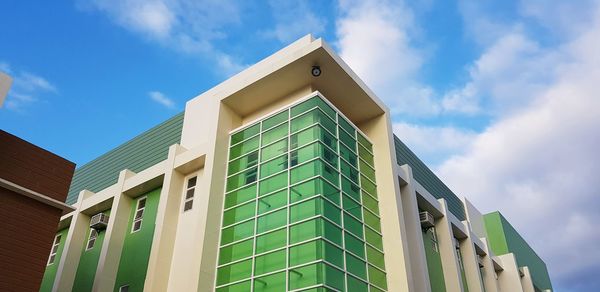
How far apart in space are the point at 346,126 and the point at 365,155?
5.55 feet

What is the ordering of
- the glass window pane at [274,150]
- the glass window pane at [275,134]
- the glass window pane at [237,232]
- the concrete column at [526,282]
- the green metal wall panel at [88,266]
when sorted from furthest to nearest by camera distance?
1. the concrete column at [526,282]
2. the green metal wall panel at [88,266]
3. the glass window pane at [275,134]
4. the glass window pane at [274,150]
5. the glass window pane at [237,232]

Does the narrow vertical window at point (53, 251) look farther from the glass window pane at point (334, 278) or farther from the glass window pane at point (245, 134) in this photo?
the glass window pane at point (334, 278)

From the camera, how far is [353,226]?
19625 mm

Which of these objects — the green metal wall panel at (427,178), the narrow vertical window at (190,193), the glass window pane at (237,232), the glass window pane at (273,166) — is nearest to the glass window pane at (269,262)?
the glass window pane at (237,232)

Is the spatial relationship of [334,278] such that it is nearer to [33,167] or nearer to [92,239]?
[33,167]

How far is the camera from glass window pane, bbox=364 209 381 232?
68.4 feet

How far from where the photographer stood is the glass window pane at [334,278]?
16.8 m

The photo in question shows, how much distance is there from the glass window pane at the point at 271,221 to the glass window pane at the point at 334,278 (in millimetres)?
2489

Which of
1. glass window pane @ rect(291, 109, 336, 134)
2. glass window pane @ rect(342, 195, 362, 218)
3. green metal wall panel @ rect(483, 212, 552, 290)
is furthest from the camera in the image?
green metal wall panel @ rect(483, 212, 552, 290)

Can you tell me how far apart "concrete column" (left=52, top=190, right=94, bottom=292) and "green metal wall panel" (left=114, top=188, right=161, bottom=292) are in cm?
327

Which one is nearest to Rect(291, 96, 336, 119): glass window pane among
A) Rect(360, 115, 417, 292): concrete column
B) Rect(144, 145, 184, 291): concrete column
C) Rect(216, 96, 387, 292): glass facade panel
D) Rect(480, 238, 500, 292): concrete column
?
Rect(216, 96, 387, 292): glass facade panel

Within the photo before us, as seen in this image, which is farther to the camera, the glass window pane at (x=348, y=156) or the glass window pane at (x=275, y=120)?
the glass window pane at (x=275, y=120)

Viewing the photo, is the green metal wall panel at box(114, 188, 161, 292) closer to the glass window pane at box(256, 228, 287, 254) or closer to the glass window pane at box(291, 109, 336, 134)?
the glass window pane at box(256, 228, 287, 254)

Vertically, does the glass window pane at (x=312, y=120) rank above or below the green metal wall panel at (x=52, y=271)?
above
